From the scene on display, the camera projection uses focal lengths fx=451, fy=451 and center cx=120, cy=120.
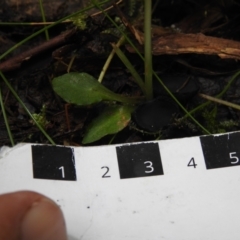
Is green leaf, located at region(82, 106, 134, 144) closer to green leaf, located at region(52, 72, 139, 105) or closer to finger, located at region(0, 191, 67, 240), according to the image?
green leaf, located at region(52, 72, 139, 105)

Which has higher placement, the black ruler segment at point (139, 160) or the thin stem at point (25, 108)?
the thin stem at point (25, 108)

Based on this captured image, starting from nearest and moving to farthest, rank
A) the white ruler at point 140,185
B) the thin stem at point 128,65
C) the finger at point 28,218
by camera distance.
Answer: the finger at point 28,218, the white ruler at point 140,185, the thin stem at point 128,65

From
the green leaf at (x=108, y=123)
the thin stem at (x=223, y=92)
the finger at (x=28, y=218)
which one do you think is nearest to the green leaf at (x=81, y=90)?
the green leaf at (x=108, y=123)

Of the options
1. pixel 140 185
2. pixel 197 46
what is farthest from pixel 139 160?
pixel 197 46

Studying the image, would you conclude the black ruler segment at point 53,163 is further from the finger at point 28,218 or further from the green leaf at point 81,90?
the finger at point 28,218

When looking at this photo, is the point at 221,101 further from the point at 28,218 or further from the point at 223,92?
the point at 28,218

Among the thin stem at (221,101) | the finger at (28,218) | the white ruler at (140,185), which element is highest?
the finger at (28,218)

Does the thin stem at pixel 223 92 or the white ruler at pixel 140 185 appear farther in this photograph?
the thin stem at pixel 223 92
